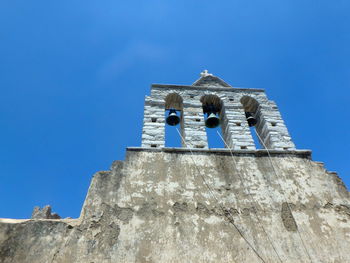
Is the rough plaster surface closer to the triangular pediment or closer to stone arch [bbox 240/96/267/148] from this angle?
stone arch [bbox 240/96/267/148]

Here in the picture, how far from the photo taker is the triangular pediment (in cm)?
613

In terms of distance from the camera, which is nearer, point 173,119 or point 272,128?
point 272,128

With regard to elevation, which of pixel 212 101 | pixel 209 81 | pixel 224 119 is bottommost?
pixel 224 119

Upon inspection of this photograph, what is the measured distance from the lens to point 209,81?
6.23 m

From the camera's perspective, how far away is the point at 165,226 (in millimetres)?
3332

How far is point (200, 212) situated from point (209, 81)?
11.8 feet

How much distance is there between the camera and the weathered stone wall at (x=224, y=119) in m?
4.68

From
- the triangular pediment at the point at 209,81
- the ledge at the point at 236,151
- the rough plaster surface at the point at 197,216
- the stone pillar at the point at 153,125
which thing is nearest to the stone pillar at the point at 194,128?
the ledge at the point at 236,151

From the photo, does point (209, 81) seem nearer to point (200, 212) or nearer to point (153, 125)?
point (153, 125)

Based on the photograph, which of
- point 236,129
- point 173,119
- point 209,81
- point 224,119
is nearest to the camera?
point 236,129

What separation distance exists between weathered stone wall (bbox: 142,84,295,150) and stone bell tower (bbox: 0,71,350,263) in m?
0.03

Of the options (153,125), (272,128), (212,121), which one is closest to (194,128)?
(212,121)

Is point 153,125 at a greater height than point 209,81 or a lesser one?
lesser

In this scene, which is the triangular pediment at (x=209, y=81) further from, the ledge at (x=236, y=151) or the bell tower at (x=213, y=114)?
the ledge at (x=236, y=151)
